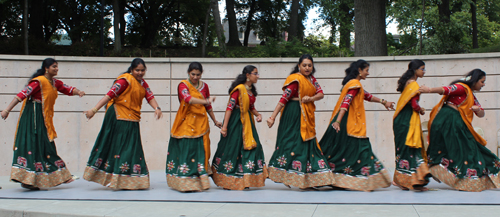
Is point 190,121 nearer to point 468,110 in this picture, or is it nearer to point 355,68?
point 355,68

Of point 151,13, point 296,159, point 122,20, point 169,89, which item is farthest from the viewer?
point 122,20

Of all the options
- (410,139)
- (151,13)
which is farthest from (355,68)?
(151,13)

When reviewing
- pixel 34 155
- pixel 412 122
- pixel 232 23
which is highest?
pixel 232 23

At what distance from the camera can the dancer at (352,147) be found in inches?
252

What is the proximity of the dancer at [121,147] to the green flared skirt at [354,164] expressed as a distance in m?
2.49

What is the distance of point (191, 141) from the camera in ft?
21.7

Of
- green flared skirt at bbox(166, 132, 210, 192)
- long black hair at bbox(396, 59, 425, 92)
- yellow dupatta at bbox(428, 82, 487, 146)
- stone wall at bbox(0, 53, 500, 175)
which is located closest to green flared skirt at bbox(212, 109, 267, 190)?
green flared skirt at bbox(166, 132, 210, 192)

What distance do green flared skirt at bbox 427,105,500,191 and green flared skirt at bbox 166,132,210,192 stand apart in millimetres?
3109

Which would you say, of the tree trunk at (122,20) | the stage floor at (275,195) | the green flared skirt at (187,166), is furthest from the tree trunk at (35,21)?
the green flared skirt at (187,166)

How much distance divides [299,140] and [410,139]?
1.45 meters

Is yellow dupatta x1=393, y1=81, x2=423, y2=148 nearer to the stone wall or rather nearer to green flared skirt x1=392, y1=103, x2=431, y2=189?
green flared skirt x1=392, y1=103, x2=431, y2=189

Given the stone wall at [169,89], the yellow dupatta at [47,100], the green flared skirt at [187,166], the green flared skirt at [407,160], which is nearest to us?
the green flared skirt at [407,160]

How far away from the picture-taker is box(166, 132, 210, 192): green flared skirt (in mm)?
6473

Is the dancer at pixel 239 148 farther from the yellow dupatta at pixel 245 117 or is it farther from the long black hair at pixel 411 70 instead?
the long black hair at pixel 411 70
